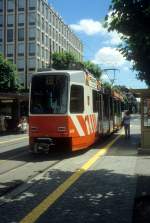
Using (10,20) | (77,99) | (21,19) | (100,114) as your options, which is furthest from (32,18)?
(77,99)

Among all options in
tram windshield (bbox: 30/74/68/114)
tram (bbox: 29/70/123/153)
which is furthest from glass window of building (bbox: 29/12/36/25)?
tram windshield (bbox: 30/74/68/114)

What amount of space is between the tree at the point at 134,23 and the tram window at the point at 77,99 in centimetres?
930

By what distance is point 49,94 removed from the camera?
18.4 metres

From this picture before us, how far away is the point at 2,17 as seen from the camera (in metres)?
109

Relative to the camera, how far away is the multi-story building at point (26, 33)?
105m

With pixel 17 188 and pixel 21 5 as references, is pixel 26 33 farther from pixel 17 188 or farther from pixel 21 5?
pixel 17 188

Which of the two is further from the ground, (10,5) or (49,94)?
(10,5)

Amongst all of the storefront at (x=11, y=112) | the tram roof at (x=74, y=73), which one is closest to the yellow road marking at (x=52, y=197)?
the tram roof at (x=74, y=73)

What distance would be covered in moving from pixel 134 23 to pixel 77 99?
1044cm

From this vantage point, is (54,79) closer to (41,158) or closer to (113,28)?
(41,158)

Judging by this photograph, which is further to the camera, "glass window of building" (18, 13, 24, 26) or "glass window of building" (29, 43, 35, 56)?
"glass window of building" (18, 13, 24, 26)

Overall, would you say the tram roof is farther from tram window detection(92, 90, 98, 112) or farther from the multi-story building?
the multi-story building

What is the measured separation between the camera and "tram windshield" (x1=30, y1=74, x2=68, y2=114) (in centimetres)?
1827

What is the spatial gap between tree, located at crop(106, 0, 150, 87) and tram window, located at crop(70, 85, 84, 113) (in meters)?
9.30
